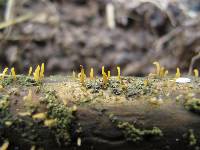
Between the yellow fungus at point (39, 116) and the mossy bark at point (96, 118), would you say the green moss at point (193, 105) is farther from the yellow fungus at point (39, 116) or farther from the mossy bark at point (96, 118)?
the yellow fungus at point (39, 116)

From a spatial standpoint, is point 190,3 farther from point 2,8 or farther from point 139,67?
point 2,8

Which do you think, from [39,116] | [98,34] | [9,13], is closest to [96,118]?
[39,116]

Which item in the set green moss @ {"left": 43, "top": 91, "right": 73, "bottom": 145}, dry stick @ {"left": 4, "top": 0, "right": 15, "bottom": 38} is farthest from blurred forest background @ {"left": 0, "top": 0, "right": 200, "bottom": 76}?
green moss @ {"left": 43, "top": 91, "right": 73, "bottom": 145}

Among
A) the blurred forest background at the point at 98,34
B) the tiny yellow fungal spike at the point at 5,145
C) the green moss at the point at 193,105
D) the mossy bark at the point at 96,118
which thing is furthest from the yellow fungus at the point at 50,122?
the blurred forest background at the point at 98,34

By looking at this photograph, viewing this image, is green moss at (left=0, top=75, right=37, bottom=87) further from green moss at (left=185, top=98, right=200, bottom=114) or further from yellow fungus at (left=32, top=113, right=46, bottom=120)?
green moss at (left=185, top=98, right=200, bottom=114)

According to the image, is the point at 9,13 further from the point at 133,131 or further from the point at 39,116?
the point at 133,131

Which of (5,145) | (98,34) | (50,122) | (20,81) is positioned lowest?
(5,145)
